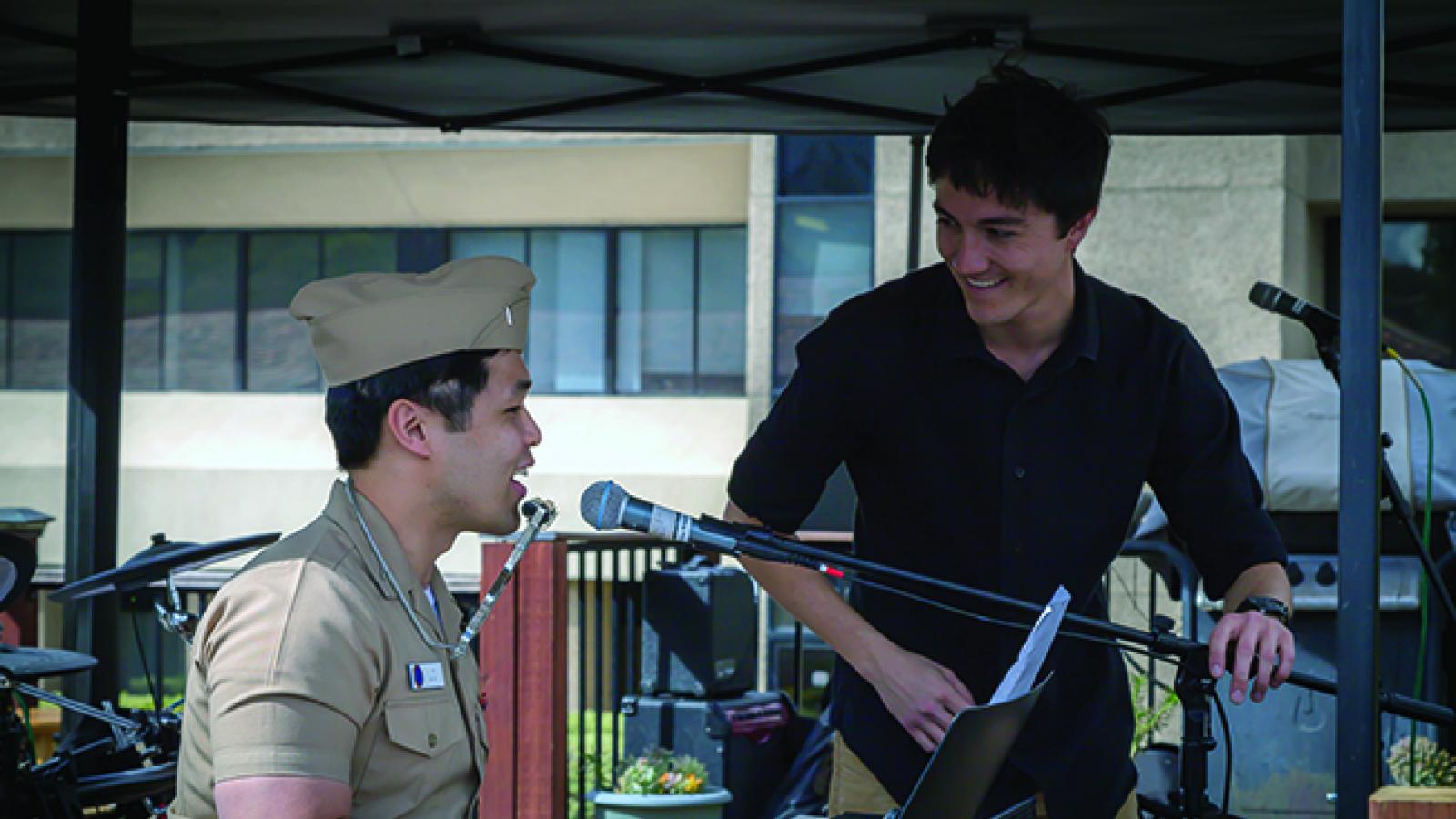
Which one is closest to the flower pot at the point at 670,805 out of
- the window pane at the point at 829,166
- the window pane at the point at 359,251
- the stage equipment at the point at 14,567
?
the stage equipment at the point at 14,567

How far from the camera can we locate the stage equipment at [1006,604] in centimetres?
217

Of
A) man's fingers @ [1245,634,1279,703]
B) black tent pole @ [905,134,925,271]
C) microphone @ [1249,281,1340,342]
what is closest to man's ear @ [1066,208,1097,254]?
man's fingers @ [1245,634,1279,703]

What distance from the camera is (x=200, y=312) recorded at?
1755cm

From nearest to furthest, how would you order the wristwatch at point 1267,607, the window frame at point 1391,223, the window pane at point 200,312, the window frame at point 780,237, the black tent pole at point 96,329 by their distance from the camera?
1. the wristwatch at point 1267,607
2. the black tent pole at point 96,329
3. the window frame at point 1391,223
4. the window frame at point 780,237
5. the window pane at point 200,312

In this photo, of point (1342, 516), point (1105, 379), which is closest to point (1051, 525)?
point (1105, 379)

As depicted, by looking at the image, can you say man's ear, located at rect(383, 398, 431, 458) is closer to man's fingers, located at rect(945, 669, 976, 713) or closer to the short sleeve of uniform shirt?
the short sleeve of uniform shirt

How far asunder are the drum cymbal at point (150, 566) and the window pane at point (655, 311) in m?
11.3

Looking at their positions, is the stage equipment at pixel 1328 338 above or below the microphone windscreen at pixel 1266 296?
below

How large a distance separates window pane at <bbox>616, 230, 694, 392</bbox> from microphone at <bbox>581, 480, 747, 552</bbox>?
13.8 metres

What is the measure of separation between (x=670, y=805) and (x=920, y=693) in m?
3.40

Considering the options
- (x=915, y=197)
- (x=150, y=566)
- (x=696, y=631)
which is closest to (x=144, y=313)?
(x=915, y=197)

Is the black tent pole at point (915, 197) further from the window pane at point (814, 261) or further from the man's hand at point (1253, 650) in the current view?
the window pane at point (814, 261)

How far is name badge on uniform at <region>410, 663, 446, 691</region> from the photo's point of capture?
7.00ft

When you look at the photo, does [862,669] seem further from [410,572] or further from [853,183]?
[853,183]
